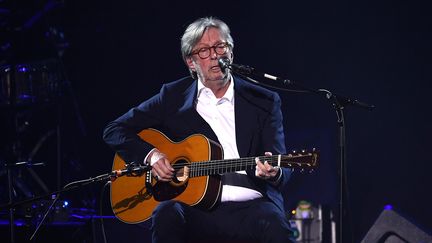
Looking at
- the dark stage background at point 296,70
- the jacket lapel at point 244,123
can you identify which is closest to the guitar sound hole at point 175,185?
the jacket lapel at point 244,123

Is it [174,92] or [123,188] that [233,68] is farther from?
[123,188]

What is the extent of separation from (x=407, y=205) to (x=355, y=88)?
4.62ft

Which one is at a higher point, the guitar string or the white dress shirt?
the white dress shirt

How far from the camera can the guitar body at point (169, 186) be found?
4223 millimetres

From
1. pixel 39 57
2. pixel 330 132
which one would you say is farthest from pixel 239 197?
pixel 39 57

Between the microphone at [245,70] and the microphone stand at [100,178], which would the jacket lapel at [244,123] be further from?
the microphone stand at [100,178]

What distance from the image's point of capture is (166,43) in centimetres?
755

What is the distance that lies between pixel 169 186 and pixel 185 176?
0.15 meters

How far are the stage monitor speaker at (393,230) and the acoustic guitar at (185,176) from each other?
134 cm

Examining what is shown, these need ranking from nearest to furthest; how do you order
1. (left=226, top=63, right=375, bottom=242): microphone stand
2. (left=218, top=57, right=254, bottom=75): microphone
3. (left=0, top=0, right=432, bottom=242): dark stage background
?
1. (left=226, top=63, right=375, bottom=242): microphone stand
2. (left=218, top=57, right=254, bottom=75): microphone
3. (left=0, top=0, right=432, bottom=242): dark stage background

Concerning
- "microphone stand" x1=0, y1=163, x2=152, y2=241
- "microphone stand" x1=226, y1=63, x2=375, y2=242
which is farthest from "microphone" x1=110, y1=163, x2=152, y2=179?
"microphone stand" x1=226, y1=63, x2=375, y2=242

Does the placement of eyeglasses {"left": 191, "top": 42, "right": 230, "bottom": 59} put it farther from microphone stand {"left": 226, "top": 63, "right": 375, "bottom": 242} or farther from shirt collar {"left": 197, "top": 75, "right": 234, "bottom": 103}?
microphone stand {"left": 226, "top": 63, "right": 375, "bottom": 242}

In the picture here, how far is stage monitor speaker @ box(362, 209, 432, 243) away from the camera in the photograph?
481 centimetres

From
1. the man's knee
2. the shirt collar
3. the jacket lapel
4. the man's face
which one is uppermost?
the man's face
